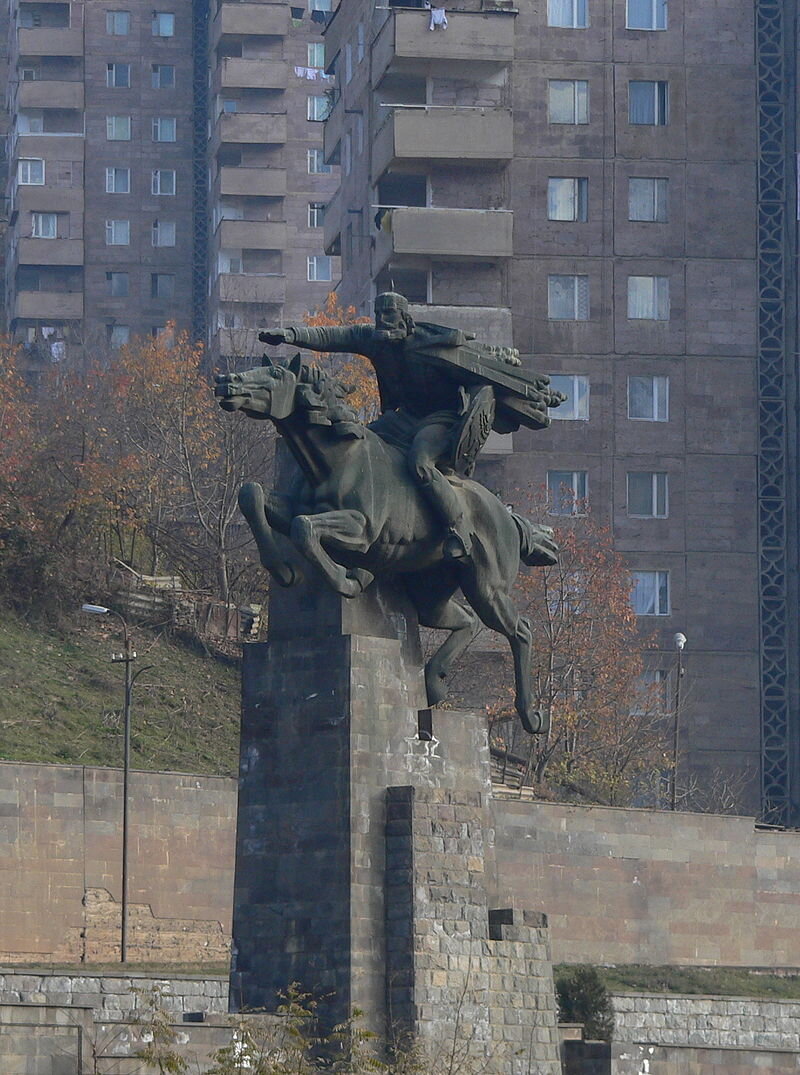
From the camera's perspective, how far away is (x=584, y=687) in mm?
73938

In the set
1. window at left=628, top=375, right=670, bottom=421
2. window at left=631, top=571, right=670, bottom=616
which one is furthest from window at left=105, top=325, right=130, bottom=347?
window at left=631, top=571, right=670, bottom=616

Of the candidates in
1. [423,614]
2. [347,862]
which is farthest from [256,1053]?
[423,614]

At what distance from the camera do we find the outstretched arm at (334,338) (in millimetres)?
34875

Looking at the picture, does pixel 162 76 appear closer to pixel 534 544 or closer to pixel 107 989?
pixel 107 989

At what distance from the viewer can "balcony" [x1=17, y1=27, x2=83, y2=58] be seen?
130 meters

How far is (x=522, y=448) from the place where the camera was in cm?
8525

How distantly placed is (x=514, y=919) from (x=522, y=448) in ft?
168

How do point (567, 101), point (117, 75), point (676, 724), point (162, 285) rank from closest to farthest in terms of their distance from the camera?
point (676, 724) → point (567, 101) → point (162, 285) → point (117, 75)

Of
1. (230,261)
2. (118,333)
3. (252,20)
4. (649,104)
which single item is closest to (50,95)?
(252,20)

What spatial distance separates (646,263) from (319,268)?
140ft

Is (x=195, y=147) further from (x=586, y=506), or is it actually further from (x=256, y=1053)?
(x=256, y=1053)

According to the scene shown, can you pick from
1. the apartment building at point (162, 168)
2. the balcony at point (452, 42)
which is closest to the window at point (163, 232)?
the apartment building at point (162, 168)

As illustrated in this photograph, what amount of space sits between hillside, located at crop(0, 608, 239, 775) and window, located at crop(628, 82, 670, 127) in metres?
23.6

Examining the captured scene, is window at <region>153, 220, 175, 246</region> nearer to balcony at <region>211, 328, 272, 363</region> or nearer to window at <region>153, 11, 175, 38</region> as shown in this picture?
window at <region>153, 11, 175, 38</region>
